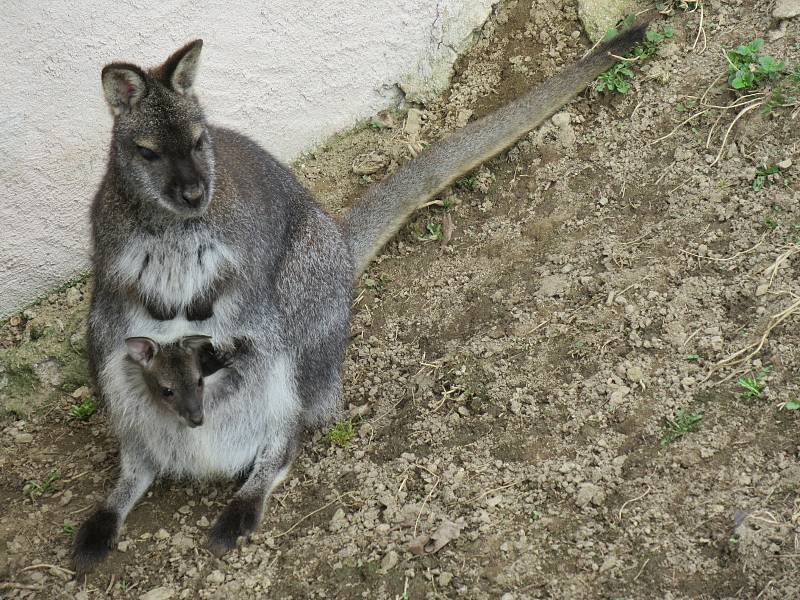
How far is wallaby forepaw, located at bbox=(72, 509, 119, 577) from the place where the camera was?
4.03 m

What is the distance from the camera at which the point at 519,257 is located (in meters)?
5.08

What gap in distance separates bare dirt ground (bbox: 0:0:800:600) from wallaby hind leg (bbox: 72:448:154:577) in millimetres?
68

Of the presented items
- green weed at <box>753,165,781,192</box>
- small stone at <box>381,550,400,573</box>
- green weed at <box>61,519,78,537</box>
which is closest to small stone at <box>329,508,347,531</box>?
small stone at <box>381,550,400,573</box>

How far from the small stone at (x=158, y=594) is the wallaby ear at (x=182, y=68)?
2.10 meters

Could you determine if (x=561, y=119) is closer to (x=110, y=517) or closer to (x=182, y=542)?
(x=182, y=542)

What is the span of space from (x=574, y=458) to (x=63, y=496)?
243 cm

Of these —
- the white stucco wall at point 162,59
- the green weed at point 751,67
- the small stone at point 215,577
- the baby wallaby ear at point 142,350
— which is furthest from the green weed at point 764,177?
the small stone at point 215,577

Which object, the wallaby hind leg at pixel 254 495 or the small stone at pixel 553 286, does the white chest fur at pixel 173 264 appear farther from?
the small stone at pixel 553 286

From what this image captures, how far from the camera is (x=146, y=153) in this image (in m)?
3.74

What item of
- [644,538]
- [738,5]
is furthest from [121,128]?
[738,5]

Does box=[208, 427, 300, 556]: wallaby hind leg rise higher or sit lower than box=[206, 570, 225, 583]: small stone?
higher

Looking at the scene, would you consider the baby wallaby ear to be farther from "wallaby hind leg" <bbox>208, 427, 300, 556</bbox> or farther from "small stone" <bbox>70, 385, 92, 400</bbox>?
"small stone" <bbox>70, 385, 92, 400</bbox>

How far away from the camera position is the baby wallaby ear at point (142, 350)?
4043 millimetres

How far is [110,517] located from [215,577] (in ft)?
2.05
